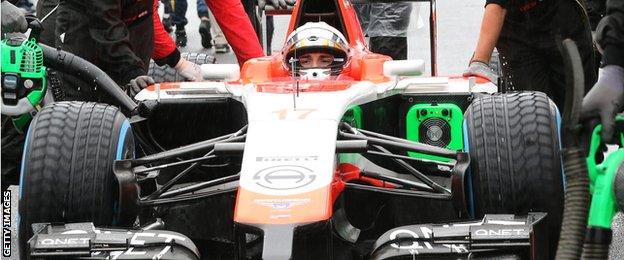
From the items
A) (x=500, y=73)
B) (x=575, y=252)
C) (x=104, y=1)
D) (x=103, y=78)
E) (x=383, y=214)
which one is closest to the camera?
(x=575, y=252)

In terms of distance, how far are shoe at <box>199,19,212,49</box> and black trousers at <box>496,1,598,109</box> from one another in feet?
22.7

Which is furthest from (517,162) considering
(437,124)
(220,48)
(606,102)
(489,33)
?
(220,48)

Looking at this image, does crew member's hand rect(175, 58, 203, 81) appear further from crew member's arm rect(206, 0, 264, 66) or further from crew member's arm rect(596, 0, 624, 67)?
crew member's arm rect(596, 0, 624, 67)

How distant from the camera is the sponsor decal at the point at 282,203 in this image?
573cm

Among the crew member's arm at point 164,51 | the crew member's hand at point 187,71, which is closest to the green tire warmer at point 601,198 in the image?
the crew member's hand at point 187,71

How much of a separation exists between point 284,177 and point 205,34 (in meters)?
9.17

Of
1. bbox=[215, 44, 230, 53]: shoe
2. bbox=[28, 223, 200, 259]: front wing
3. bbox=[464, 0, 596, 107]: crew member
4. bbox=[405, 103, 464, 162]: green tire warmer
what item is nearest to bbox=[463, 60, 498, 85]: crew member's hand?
bbox=[464, 0, 596, 107]: crew member

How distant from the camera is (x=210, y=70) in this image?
24.2 ft

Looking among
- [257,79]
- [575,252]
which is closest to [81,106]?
[257,79]

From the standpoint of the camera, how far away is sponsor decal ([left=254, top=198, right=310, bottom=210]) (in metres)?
5.73

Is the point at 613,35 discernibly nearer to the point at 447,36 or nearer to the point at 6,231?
the point at 6,231

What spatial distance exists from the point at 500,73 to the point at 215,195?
3.04 meters

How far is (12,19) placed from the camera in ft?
25.2

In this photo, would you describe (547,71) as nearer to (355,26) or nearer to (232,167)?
(355,26)
